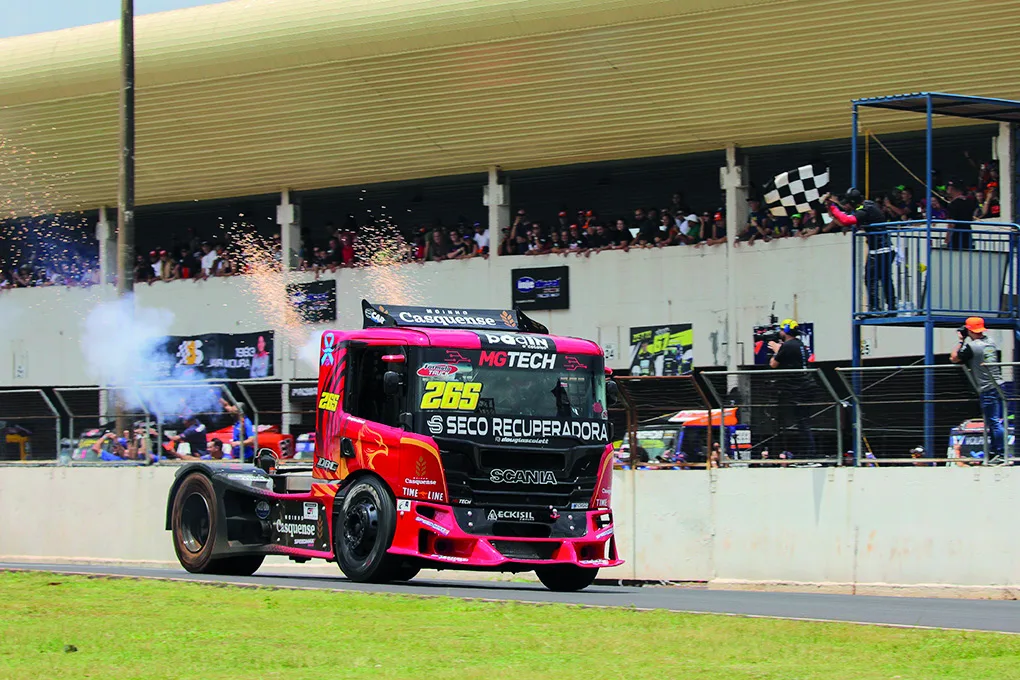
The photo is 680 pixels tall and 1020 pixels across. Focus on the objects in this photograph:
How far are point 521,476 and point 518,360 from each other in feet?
3.61

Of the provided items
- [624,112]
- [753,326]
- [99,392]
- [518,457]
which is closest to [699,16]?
[624,112]

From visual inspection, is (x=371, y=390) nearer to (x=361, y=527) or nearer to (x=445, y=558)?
(x=361, y=527)

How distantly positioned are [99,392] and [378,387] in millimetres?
7275

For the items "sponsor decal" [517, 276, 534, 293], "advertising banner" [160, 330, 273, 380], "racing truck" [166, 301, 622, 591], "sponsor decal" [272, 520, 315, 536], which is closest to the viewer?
"racing truck" [166, 301, 622, 591]

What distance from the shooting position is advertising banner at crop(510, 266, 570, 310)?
3055 centimetres

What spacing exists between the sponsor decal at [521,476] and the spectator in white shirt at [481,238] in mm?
16561

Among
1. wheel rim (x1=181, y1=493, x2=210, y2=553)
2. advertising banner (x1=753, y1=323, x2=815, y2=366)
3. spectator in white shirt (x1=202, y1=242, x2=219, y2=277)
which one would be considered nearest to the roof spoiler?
wheel rim (x1=181, y1=493, x2=210, y2=553)

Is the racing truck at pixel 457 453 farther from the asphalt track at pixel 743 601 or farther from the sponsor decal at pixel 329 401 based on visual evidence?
the asphalt track at pixel 743 601

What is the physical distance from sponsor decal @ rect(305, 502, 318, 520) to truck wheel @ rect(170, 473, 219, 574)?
1.41 metres

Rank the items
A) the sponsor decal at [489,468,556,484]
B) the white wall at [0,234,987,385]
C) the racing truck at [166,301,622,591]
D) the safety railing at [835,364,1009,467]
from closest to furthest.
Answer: the racing truck at [166,301,622,591]
the sponsor decal at [489,468,556,484]
the safety railing at [835,364,1009,467]
the white wall at [0,234,987,385]

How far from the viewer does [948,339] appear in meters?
26.2

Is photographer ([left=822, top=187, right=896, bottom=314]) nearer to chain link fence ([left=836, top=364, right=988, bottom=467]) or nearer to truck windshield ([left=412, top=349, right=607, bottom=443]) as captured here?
chain link fence ([left=836, top=364, right=988, bottom=467])

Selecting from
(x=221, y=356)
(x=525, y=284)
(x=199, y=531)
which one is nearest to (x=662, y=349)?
(x=525, y=284)

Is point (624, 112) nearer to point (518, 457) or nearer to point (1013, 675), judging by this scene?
point (518, 457)
